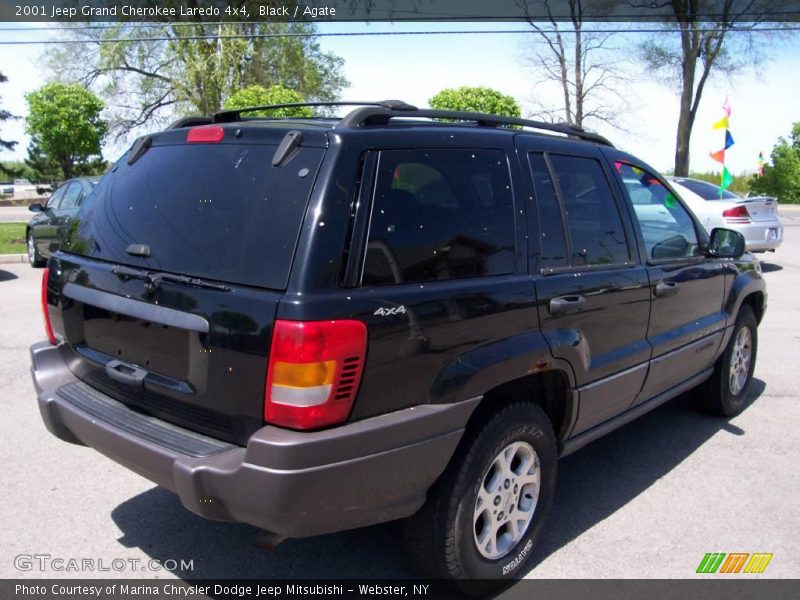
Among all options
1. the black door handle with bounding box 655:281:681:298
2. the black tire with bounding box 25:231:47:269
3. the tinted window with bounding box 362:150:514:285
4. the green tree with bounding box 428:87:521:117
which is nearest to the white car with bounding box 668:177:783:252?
the green tree with bounding box 428:87:521:117

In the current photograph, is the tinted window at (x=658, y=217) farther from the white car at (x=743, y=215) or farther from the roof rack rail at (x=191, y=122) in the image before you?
the white car at (x=743, y=215)

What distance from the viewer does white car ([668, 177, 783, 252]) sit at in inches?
470

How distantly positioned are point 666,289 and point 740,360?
68.7 inches

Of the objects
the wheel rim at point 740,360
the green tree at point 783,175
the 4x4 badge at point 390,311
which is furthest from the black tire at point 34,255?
the green tree at point 783,175

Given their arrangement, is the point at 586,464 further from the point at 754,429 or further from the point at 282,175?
the point at 282,175

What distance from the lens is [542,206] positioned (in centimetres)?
320

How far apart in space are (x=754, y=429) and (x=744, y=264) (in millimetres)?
1185

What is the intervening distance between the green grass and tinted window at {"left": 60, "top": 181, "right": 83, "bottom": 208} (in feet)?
9.31

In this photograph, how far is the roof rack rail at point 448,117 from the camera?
2.66m

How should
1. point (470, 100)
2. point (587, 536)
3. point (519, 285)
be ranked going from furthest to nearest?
point (470, 100) < point (587, 536) < point (519, 285)

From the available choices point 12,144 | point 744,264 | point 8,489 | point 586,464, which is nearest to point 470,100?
point 744,264

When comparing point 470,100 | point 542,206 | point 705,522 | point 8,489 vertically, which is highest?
point 470,100

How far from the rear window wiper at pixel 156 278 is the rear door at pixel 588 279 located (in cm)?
139

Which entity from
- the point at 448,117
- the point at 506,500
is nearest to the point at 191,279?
the point at 448,117
